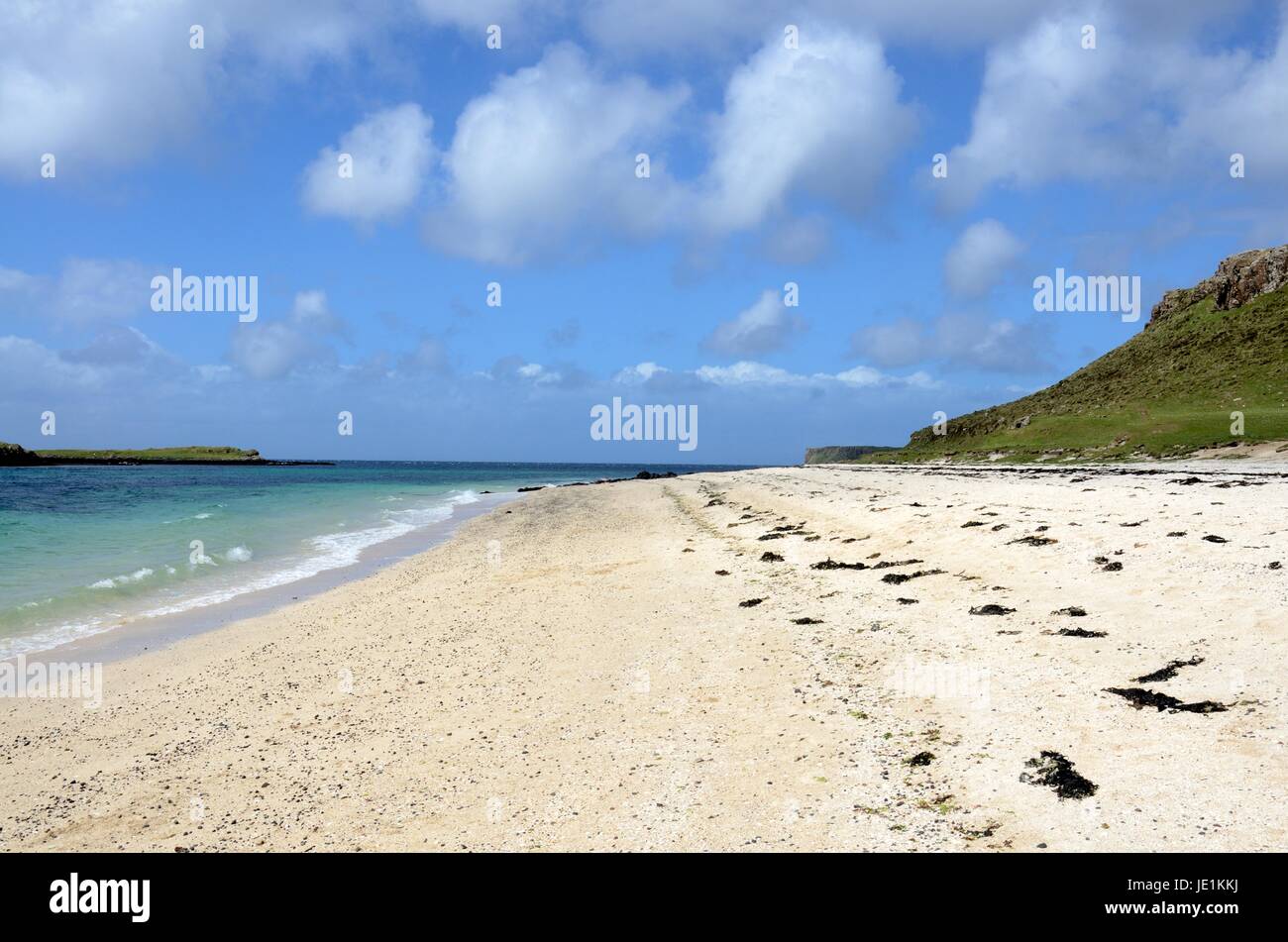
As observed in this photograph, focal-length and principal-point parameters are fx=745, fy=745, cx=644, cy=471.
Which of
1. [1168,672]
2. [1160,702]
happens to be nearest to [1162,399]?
[1168,672]

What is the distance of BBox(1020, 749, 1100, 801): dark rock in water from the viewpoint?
21.1 ft

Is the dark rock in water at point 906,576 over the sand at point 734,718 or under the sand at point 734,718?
over

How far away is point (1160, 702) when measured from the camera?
8.07 meters

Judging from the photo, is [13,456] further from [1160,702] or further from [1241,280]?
[1241,280]

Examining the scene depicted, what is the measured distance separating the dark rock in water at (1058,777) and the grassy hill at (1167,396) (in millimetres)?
55659

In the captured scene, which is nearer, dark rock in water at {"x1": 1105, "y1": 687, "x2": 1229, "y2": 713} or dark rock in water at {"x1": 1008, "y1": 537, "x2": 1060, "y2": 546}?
dark rock in water at {"x1": 1105, "y1": 687, "x2": 1229, "y2": 713}

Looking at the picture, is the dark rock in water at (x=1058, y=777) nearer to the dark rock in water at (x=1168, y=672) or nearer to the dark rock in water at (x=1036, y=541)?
the dark rock in water at (x=1168, y=672)

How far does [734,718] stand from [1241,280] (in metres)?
108

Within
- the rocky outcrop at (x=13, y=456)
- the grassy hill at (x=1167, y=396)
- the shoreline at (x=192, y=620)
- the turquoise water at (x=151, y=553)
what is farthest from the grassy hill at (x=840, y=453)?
the rocky outcrop at (x=13, y=456)

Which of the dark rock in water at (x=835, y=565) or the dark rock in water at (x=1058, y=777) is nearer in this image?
the dark rock in water at (x=1058, y=777)

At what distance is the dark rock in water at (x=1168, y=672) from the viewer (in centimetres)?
873

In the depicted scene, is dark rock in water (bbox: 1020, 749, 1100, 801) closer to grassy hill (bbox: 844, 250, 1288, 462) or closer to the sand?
the sand

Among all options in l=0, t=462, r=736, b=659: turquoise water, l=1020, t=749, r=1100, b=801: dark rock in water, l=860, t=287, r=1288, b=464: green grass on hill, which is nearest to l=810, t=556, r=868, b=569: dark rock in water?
l=1020, t=749, r=1100, b=801: dark rock in water

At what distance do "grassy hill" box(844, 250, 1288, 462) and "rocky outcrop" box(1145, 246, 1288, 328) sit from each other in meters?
0.21
